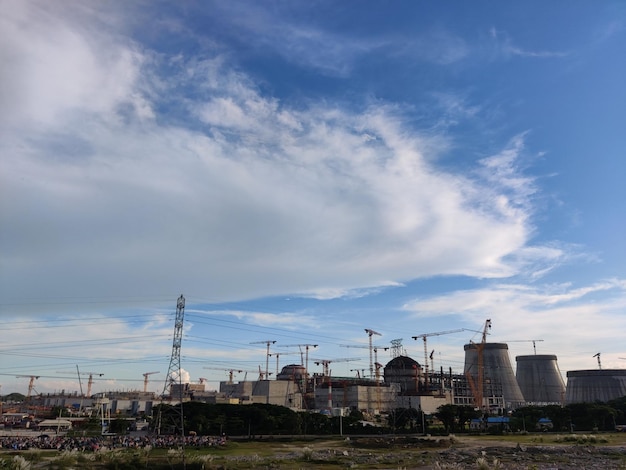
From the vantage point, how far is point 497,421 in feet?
436

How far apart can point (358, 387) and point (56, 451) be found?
142209mm

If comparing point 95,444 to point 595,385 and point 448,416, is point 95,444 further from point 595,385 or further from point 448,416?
point 595,385

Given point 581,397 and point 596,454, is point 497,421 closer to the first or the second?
point 596,454

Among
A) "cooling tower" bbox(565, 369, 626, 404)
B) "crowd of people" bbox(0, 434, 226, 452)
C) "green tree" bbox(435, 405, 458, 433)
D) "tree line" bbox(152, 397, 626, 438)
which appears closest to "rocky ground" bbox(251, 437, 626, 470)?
"crowd of people" bbox(0, 434, 226, 452)

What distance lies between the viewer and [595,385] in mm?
189875

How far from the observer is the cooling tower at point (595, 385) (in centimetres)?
18712

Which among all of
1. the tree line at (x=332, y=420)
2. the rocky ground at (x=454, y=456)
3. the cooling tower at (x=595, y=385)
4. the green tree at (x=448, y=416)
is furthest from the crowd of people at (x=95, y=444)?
the cooling tower at (x=595, y=385)

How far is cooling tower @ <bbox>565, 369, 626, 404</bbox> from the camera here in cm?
18712

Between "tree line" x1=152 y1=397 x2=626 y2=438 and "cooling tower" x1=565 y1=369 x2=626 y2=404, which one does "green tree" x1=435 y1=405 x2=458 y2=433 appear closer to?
"tree line" x1=152 y1=397 x2=626 y2=438

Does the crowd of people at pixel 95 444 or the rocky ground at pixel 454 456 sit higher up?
the crowd of people at pixel 95 444

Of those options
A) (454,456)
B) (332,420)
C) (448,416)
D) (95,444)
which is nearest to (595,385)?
(448,416)

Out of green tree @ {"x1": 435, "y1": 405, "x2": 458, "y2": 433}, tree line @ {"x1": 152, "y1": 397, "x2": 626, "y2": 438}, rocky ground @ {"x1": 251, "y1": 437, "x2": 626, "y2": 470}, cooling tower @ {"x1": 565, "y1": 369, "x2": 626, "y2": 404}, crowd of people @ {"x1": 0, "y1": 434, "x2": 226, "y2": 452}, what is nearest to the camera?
rocky ground @ {"x1": 251, "y1": 437, "x2": 626, "y2": 470}

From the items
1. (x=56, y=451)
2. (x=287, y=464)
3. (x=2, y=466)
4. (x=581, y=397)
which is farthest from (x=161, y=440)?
(x=581, y=397)

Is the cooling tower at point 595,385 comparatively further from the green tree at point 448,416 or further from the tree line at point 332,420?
the green tree at point 448,416
